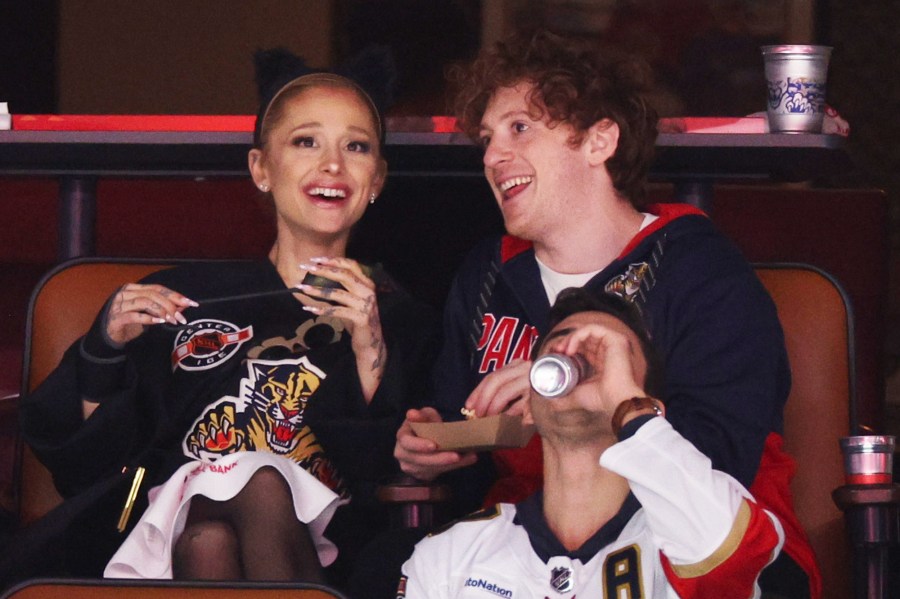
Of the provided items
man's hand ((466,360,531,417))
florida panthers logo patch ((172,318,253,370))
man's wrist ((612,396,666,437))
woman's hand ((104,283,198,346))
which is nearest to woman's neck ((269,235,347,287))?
florida panthers logo patch ((172,318,253,370))

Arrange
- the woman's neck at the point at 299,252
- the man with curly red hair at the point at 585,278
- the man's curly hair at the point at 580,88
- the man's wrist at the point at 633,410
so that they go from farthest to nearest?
the woman's neck at the point at 299,252
the man's curly hair at the point at 580,88
the man with curly red hair at the point at 585,278
the man's wrist at the point at 633,410

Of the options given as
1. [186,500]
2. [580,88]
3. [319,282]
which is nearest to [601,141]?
[580,88]

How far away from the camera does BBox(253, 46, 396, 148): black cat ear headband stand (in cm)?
243

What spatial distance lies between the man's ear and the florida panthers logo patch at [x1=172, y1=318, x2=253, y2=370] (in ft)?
1.91

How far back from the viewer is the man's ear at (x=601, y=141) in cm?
228

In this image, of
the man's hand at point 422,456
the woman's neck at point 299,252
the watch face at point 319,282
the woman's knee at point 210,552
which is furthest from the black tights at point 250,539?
the woman's neck at point 299,252

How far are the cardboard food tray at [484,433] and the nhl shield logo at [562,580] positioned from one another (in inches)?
8.0

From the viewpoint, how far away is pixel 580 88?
2.28m

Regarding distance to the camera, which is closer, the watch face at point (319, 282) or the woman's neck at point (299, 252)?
the watch face at point (319, 282)

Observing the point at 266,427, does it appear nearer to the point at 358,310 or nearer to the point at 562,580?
the point at 358,310

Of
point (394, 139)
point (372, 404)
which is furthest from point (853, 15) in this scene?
point (372, 404)

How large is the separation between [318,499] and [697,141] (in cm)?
87

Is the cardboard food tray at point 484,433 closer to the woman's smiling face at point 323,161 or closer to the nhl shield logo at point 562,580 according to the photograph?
the nhl shield logo at point 562,580

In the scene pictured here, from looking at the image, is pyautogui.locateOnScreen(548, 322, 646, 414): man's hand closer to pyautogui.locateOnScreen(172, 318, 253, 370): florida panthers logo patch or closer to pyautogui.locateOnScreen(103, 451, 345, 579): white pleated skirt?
pyautogui.locateOnScreen(103, 451, 345, 579): white pleated skirt
